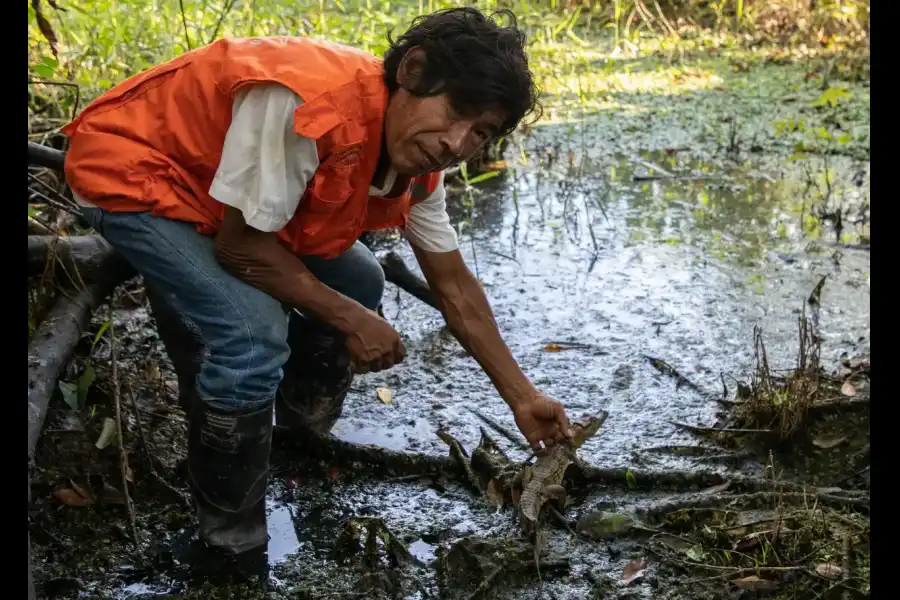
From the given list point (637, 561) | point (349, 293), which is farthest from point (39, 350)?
point (637, 561)

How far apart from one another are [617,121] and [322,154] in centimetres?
478

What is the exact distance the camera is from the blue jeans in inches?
86.0

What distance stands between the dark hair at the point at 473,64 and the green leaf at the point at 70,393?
4.81ft

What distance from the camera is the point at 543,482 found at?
2.53m

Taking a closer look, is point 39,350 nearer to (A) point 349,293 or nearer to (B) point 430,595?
(A) point 349,293

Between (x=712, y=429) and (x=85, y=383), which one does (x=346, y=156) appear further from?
(x=712, y=429)

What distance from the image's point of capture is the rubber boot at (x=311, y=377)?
2.88 metres

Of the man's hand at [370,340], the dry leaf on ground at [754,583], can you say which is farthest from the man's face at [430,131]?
the dry leaf on ground at [754,583]

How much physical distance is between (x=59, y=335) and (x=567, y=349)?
191 centimetres

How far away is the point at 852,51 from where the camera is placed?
7617 millimetres

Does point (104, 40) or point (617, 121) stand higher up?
point (104, 40)

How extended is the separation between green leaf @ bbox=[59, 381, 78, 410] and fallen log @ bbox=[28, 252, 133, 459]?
0.71ft

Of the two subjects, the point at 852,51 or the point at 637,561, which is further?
the point at 852,51
